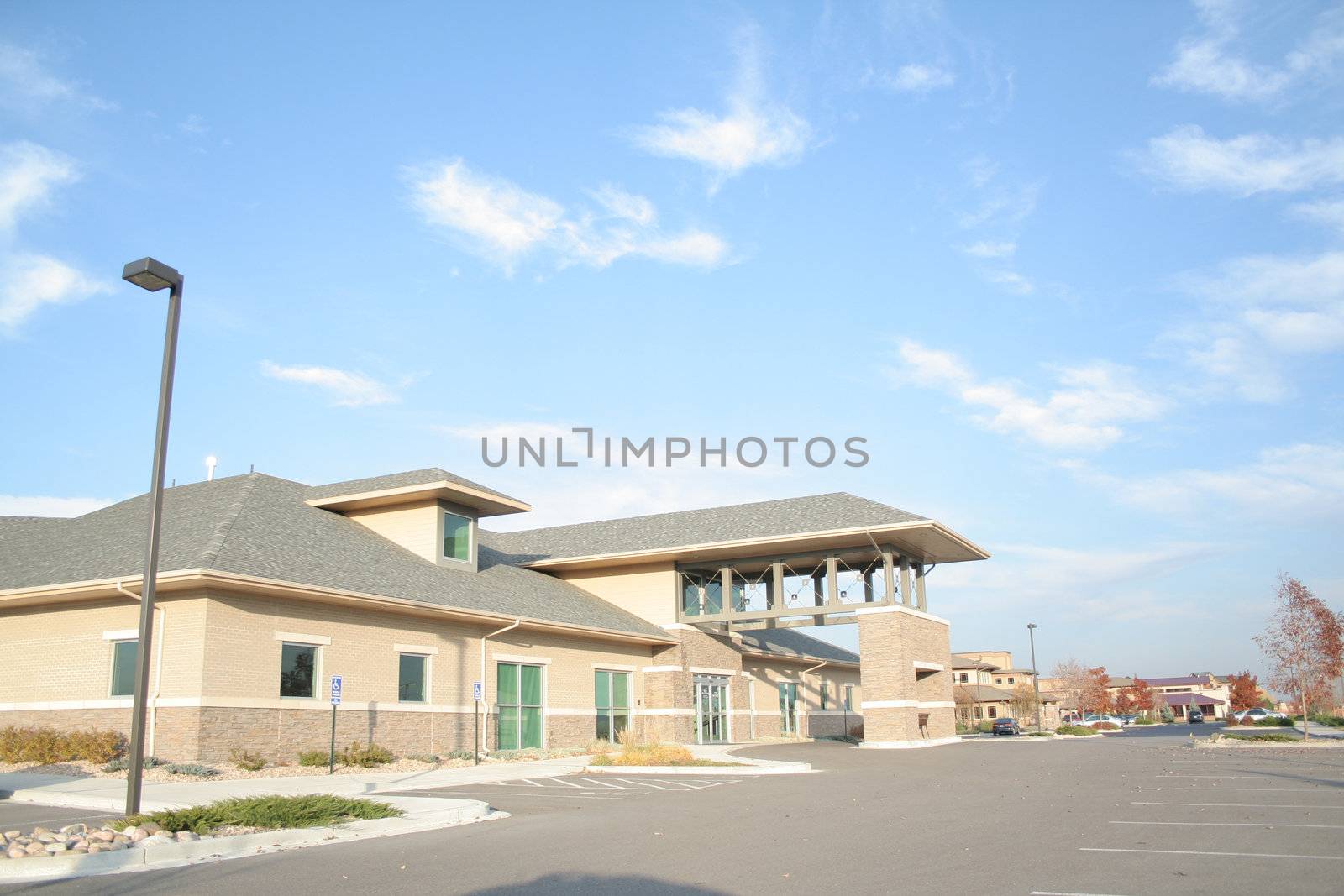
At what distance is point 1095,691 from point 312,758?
80014 millimetres

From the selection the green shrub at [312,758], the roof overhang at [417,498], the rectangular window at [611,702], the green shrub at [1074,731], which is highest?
the roof overhang at [417,498]

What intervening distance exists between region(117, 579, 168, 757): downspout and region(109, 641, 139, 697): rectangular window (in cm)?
108

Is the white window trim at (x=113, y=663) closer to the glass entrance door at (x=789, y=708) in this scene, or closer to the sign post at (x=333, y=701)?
the sign post at (x=333, y=701)

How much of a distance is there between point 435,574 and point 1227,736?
1132 inches

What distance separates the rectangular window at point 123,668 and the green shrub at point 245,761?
288 centimetres

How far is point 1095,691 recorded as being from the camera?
88.4 meters

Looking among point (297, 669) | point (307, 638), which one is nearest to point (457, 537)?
point (307, 638)

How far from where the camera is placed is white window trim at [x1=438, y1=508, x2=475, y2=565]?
1207 inches

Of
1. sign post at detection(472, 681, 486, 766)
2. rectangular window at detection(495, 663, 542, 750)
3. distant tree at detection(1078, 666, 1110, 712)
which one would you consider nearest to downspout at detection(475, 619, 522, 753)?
sign post at detection(472, 681, 486, 766)

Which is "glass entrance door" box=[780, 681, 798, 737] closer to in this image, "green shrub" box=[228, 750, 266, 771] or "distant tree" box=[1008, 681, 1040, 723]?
"green shrub" box=[228, 750, 266, 771]

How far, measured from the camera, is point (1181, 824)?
42.6 ft

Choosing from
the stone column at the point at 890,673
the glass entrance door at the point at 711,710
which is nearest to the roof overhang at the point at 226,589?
the glass entrance door at the point at 711,710

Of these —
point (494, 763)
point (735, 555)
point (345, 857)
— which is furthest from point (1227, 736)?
point (345, 857)

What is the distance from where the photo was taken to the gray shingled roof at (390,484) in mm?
29953
